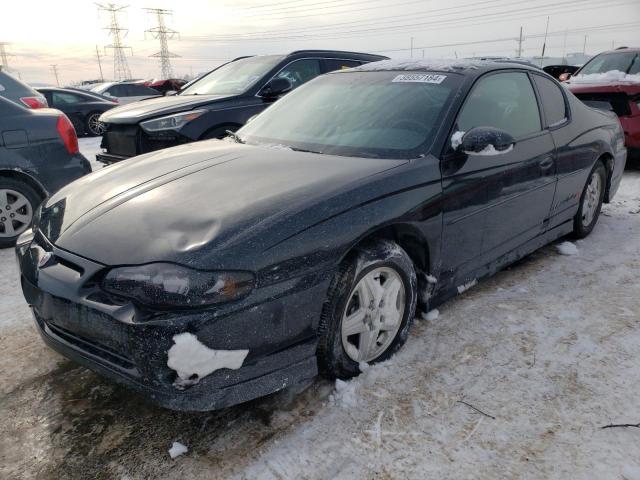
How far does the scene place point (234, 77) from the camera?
6.25 m

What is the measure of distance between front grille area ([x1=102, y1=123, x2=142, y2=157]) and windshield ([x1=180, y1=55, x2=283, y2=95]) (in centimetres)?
111

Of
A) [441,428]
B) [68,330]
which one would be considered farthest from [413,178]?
[68,330]

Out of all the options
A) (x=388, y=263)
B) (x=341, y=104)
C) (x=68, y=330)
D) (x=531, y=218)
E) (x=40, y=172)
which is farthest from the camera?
(x=40, y=172)

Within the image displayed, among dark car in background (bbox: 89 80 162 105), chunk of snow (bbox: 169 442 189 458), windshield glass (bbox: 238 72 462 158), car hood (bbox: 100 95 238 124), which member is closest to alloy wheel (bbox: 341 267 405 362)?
windshield glass (bbox: 238 72 462 158)

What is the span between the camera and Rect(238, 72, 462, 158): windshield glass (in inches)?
108

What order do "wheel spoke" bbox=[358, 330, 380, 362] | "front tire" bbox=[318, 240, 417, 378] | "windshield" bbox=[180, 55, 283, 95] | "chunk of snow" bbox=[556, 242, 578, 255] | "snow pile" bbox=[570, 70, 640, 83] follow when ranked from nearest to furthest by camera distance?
"front tire" bbox=[318, 240, 417, 378], "wheel spoke" bbox=[358, 330, 380, 362], "chunk of snow" bbox=[556, 242, 578, 255], "windshield" bbox=[180, 55, 283, 95], "snow pile" bbox=[570, 70, 640, 83]

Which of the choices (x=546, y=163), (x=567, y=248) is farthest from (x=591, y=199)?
(x=546, y=163)

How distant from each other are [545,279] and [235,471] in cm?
259

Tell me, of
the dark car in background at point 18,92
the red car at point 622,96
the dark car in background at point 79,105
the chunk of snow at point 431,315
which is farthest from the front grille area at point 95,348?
the dark car in background at point 79,105

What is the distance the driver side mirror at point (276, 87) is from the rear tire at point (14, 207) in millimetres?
2600

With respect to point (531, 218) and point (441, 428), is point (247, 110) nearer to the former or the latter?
point (531, 218)

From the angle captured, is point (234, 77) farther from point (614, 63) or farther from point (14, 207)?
point (614, 63)

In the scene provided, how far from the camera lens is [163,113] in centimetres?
541

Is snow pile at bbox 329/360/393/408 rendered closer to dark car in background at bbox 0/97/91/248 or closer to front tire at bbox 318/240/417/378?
front tire at bbox 318/240/417/378
